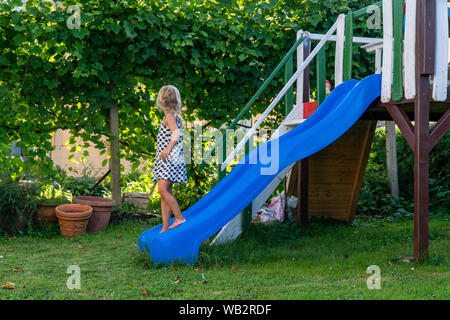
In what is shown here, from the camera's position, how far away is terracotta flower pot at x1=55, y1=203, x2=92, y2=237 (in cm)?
630

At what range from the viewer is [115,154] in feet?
24.4

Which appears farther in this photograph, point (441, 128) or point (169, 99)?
point (169, 99)

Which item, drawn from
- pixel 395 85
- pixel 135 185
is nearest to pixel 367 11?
pixel 395 85

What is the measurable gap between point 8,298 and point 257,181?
7.24 ft

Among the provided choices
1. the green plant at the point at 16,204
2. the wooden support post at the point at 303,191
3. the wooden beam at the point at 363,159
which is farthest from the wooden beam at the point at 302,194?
the green plant at the point at 16,204

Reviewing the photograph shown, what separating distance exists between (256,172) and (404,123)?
1403 millimetres

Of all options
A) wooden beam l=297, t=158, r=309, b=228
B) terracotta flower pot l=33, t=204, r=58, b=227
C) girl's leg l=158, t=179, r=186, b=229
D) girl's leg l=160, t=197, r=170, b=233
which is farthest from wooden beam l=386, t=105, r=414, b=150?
terracotta flower pot l=33, t=204, r=58, b=227

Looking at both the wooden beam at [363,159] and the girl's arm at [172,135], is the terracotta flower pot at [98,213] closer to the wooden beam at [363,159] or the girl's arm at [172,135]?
the girl's arm at [172,135]

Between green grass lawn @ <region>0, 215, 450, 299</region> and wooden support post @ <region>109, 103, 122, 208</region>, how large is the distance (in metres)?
1.01

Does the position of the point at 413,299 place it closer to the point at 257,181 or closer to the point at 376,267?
the point at 376,267

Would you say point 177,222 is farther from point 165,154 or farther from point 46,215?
point 46,215

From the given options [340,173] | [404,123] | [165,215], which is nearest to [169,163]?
[165,215]

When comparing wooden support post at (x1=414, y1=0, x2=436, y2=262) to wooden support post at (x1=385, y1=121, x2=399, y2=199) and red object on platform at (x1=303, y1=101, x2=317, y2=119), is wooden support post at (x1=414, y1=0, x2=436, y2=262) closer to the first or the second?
red object on platform at (x1=303, y1=101, x2=317, y2=119)

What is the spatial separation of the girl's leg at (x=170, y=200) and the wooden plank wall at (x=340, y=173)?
8.41 ft
